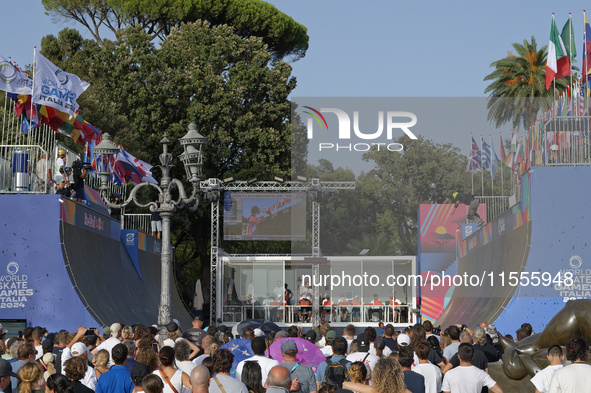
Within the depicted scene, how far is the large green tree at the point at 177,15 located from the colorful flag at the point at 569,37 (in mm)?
20828

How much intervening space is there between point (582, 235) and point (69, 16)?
2983cm

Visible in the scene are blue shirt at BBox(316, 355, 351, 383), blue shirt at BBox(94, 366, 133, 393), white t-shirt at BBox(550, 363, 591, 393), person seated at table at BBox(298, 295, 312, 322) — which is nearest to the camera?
white t-shirt at BBox(550, 363, 591, 393)

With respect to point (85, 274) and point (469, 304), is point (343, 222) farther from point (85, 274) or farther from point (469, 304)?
point (85, 274)

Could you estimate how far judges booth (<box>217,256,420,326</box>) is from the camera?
31.6 meters

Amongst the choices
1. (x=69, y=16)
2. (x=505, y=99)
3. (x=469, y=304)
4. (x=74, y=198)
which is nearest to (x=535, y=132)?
(x=469, y=304)

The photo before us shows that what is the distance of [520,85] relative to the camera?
141ft

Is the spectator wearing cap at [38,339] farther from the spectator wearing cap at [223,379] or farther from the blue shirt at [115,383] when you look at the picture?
the spectator wearing cap at [223,379]

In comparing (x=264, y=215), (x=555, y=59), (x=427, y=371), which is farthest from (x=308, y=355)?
(x=264, y=215)

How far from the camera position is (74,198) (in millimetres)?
22719

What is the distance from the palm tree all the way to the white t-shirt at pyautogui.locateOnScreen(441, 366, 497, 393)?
1404 inches

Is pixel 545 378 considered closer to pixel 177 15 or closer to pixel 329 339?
pixel 329 339

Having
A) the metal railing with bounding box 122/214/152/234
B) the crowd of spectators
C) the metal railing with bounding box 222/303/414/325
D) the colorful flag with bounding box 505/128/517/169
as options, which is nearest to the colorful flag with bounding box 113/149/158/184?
the metal railing with bounding box 122/214/152/234

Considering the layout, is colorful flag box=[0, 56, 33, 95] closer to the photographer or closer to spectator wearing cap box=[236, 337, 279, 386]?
the photographer

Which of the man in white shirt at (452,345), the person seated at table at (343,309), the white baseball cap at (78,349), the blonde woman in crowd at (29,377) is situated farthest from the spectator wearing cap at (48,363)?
the person seated at table at (343,309)
